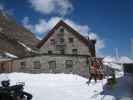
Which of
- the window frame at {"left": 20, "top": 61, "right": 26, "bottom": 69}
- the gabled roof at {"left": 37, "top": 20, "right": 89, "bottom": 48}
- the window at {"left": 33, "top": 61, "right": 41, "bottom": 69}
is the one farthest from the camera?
the gabled roof at {"left": 37, "top": 20, "right": 89, "bottom": 48}

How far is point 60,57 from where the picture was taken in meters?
35.1

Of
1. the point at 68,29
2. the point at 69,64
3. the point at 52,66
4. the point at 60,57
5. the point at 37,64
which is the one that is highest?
the point at 68,29

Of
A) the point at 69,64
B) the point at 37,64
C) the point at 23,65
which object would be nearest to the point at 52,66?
the point at 37,64

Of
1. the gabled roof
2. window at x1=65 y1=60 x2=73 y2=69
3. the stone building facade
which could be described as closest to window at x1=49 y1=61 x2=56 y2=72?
the stone building facade

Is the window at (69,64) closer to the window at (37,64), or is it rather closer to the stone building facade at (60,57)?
the stone building facade at (60,57)

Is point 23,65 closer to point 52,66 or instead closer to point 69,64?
point 52,66

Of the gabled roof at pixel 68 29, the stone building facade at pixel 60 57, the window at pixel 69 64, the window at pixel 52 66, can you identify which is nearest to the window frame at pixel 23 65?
the stone building facade at pixel 60 57

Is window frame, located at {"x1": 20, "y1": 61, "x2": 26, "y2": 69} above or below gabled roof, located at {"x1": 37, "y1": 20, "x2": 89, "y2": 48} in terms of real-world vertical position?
below

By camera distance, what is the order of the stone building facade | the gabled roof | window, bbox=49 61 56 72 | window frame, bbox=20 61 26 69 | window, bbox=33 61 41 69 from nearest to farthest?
1. the stone building facade
2. window, bbox=49 61 56 72
3. window, bbox=33 61 41 69
4. window frame, bbox=20 61 26 69
5. the gabled roof

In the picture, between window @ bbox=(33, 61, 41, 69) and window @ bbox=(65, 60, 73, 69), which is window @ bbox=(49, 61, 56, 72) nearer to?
window @ bbox=(33, 61, 41, 69)

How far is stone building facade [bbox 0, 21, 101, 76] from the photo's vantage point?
113 ft

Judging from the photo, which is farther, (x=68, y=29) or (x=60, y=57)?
(x=68, y=29)

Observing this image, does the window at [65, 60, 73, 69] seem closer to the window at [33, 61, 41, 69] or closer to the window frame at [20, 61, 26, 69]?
the window at [33, 61, 41, 69]

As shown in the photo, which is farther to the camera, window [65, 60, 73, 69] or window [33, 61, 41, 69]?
window [33, 61, 41, 69]
